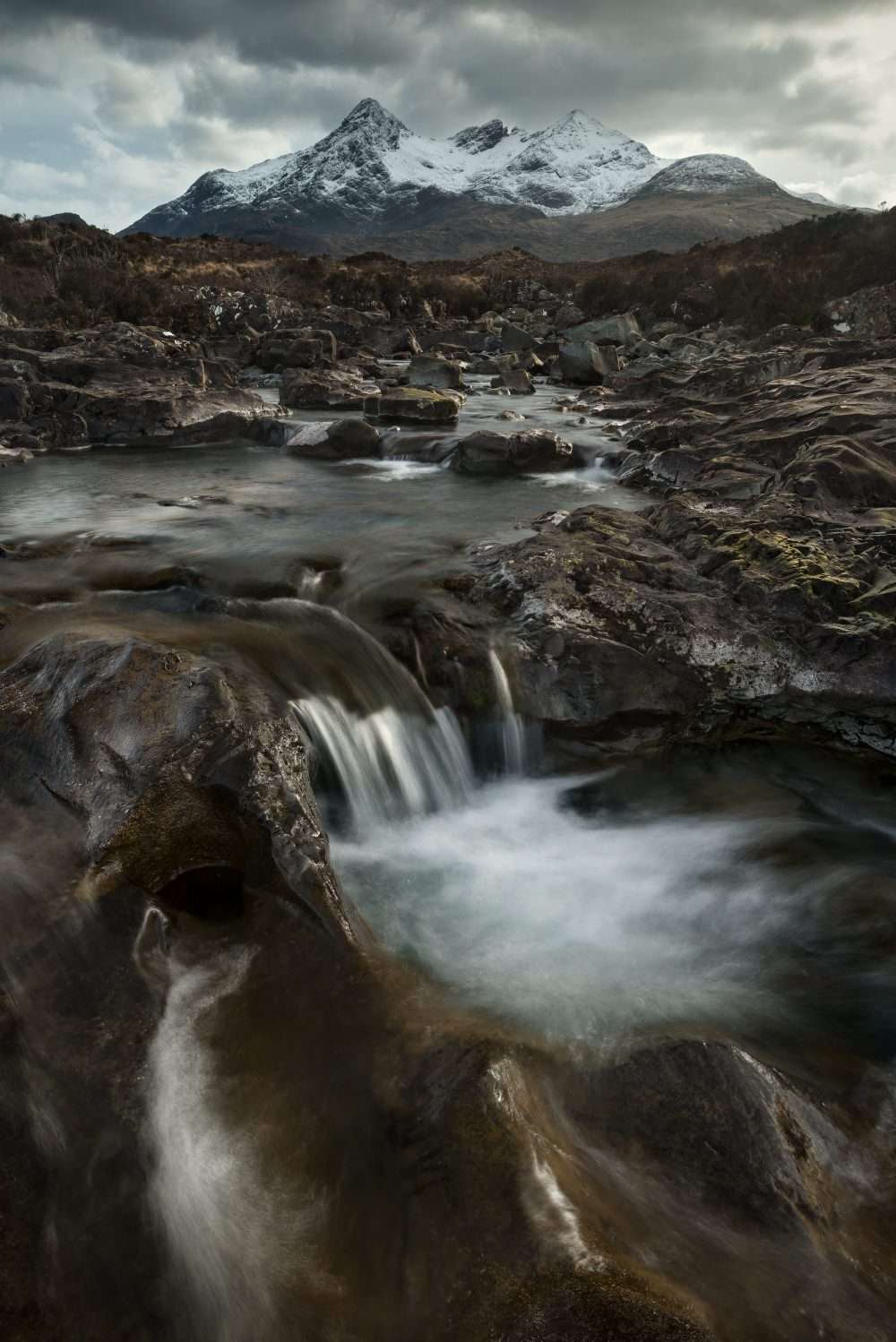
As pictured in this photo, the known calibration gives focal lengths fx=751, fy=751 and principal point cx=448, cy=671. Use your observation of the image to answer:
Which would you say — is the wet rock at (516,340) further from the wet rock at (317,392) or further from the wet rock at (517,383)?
the wet rock at (317,392)

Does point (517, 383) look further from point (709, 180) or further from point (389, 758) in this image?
point (709, 180)

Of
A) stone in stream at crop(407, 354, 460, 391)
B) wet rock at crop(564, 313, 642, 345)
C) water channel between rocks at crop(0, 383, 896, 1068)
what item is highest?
wet rock at crop(564, 313, 642, 345)

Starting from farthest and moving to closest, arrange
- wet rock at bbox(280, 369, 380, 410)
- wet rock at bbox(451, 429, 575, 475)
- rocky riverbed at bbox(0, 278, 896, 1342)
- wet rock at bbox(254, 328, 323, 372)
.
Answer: wet rock at bbox(254, 328, 323, 372) → wet rock at bbox(280, 369, 380, 410) → wet rock at bbox(451, 429, 575, 475) → rocky riverbed at bbox(0, 278, 896, 1342)

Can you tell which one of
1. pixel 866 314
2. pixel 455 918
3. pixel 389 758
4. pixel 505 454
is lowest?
pixel 455 918

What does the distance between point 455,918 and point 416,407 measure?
1630cm

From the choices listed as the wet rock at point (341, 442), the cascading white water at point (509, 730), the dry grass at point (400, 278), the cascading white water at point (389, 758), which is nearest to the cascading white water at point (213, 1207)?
the cascading white water at point (389, 758)

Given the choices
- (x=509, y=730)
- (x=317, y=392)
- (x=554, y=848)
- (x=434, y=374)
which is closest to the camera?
(x=554, y=848)

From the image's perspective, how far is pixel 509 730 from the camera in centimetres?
A: 728

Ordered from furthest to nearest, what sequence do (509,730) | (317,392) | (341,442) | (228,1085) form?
(317,392) < (341,442) < (509,730) < (228,1085)

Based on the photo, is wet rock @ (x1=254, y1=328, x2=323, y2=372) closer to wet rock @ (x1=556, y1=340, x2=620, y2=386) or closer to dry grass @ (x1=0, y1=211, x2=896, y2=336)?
dry grass @ (x1=0, y1=211, x2=896, y2=336)

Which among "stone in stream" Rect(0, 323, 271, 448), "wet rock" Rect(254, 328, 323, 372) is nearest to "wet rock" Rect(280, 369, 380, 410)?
"stone in stream" Rect(0, 323, 271, 448)

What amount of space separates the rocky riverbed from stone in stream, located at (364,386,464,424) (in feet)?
28.0

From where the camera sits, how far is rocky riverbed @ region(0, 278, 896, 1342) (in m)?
2.88

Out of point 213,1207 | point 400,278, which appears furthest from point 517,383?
point 213,1207
